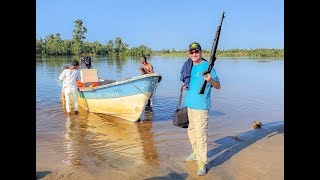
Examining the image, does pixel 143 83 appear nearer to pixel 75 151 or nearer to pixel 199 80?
pixel 75 151

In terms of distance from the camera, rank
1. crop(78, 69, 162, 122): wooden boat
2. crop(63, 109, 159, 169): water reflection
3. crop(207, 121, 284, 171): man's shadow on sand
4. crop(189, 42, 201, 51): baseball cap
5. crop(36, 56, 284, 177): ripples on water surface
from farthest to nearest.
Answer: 1. crop(78, 69, 162, 122): wooden boat
2. crop(36, 56, 284, 177): ripples on water surface
3. crop(207, 121, 284, 171): man's shadow on sand
4. crop(63, 109, 159, 169): water reflection
5. crop(189, 42, 201, 51): baseball cap

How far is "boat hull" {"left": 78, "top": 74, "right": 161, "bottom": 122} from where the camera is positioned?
1045 centimetres

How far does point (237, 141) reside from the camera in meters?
8.28

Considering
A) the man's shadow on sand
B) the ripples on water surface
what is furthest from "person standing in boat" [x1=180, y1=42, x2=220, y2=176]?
the ripples on water surface

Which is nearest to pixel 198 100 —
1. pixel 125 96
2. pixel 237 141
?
pixel 237 141

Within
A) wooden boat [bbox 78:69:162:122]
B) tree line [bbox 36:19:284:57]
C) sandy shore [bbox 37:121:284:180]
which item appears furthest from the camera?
tree line [bbox 36:19:284:57]

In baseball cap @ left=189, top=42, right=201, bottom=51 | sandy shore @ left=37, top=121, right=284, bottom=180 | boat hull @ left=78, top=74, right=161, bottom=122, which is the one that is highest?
baseball cap @ left=189, top=42, right=201, bottom=51

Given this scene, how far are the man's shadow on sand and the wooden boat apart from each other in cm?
289

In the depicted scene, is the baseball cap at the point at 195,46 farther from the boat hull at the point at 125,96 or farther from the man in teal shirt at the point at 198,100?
the boat hull at the point at 125,96

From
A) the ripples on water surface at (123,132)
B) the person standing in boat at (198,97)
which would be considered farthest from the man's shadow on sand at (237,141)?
the person standing in boat at (198,97)

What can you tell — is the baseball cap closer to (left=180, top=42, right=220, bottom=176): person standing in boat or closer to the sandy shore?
(left=180, top=42, right=220, bottom=176): person standing in boat

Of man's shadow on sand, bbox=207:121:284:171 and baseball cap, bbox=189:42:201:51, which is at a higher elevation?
baseball cap, bbox=189:42:201:51
